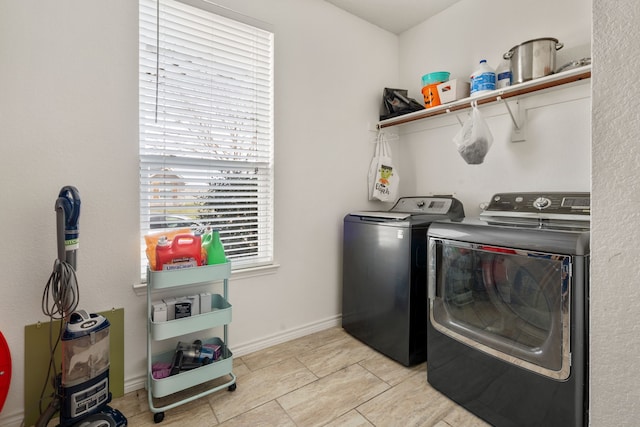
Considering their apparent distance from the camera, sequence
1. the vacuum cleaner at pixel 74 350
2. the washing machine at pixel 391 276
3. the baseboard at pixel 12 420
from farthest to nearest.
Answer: the washing machine at pixel 391 276 → the baseboard at pixel 12 420 → the vacuum cleaner at pixel 74 350

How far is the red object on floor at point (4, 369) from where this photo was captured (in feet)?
4.47

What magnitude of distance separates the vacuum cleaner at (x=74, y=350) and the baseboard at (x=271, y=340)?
1.04 feet

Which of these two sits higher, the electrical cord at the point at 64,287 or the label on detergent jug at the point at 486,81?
the label on detergent jug at the point at 486,81

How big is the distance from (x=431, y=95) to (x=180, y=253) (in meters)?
2.02

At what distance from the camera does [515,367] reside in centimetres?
138

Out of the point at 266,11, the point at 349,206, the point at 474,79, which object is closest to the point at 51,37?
the point at 266,11

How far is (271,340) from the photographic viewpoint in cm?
222

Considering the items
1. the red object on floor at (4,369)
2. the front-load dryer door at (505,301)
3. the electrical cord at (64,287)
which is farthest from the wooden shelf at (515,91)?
the red object on floor at (4,369)

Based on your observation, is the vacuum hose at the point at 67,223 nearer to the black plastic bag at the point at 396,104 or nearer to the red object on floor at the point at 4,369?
the red object on floor at the point at 4,369

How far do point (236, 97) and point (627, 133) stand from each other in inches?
76.9

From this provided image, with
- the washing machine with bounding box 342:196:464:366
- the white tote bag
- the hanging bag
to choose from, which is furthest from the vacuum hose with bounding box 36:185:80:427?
the hanging bag

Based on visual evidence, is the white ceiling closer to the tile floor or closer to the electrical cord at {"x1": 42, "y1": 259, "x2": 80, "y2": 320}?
the electrical cord at {"x1": 42, "y1": 259, "x2": 80, "y2": 320}

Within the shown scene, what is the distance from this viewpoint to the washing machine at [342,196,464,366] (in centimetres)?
193

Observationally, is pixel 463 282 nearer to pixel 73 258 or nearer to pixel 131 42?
pixel 73 258
